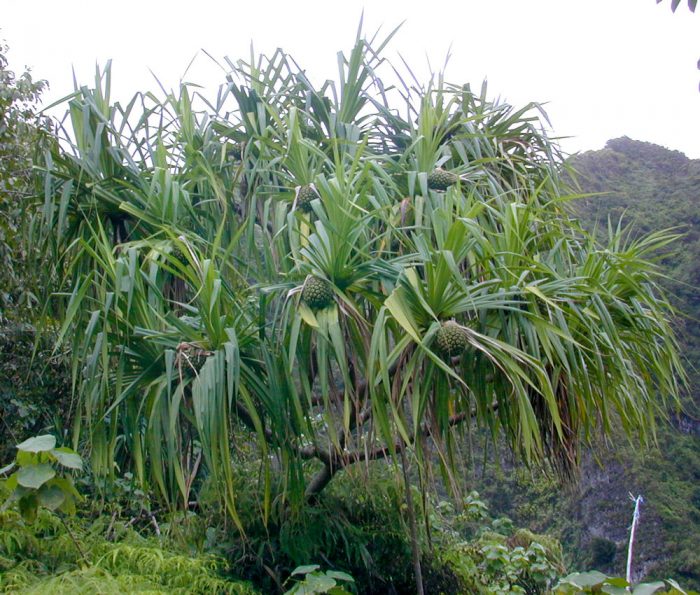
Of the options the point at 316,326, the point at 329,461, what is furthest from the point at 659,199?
the point at 316,326

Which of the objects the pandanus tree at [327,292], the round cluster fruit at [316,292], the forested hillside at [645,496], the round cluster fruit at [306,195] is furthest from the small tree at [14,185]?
the forested hillside at [645,496]

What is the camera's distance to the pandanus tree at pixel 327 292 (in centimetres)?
236

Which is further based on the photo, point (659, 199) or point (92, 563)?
point (659, 199)

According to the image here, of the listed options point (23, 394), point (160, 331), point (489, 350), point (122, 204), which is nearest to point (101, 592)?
point (160, 331)

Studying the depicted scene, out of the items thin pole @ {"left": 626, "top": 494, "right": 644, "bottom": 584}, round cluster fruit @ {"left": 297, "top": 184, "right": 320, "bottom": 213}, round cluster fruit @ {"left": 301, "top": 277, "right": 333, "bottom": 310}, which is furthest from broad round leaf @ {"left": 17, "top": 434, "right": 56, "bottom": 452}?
thin pole @ {"left": 626, "top": 494, "right": 644, "bottom": 584}

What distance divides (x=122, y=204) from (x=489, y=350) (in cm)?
140

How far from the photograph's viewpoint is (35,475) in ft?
6.36

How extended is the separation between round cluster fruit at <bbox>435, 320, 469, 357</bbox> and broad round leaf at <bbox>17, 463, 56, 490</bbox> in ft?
3.64

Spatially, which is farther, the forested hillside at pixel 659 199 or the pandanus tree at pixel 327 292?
the forested hillside at pixel 659 199

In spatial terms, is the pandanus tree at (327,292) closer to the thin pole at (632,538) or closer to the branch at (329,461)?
the branch at (329,461)

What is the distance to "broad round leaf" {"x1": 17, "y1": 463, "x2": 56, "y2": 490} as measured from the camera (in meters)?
1.91

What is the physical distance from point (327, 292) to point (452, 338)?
40cm

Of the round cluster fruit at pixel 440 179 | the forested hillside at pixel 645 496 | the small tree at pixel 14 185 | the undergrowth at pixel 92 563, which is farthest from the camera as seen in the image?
the forested hillside at pixel 645 496

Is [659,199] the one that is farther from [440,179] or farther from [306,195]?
[306,195]
